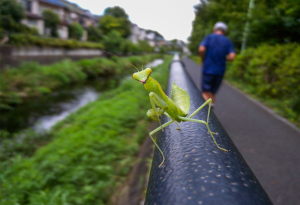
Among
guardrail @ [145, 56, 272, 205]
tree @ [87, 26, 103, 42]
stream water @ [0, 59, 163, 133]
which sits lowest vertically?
stream water @ [0, 59, 163, 133]

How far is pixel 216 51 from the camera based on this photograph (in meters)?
4.94

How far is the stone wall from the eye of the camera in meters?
15.4

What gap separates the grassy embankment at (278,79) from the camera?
6.35 metres

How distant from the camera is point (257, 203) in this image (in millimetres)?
519

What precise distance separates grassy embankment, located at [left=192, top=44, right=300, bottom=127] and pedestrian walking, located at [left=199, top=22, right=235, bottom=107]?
2731 mm

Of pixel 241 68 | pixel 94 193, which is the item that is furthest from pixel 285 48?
pixel 94 193

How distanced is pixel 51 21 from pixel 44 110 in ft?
87.4

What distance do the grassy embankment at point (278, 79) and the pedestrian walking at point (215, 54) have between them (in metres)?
2.73

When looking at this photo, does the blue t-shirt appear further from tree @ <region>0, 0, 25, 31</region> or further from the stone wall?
the stone wall

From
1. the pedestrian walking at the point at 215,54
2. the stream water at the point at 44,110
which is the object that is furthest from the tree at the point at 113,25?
the pedestrian walking at the point at 215,54

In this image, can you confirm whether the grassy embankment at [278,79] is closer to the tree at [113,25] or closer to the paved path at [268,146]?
the paved path at [268,146]

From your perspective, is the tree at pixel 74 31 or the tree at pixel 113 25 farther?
the tree at pixel 113 25

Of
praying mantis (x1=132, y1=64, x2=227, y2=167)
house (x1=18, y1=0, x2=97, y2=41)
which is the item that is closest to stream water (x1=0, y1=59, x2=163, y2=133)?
praying mantis (x1=132, y1=64, x2=227, y2=167)

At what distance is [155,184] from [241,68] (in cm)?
1333
